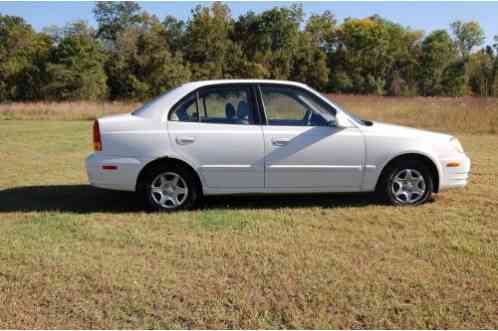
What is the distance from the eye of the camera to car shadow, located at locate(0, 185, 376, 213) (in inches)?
234

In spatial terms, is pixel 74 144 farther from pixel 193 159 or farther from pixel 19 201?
pixel 193 159

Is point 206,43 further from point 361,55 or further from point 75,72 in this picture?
point 361,55

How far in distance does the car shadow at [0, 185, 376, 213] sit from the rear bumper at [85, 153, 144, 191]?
44 cm

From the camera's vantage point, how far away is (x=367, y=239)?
185 inches

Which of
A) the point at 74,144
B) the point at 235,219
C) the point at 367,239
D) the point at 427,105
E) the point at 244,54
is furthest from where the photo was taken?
the point at 244,54

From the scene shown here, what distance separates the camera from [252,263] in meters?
4.09

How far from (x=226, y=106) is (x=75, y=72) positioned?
144ft

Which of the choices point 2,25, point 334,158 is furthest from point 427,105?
point 2,25

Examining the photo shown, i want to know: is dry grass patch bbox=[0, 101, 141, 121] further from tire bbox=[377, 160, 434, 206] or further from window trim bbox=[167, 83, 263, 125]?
tire bbox=[377, 160, 434, 206]

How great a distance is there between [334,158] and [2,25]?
2264 inches

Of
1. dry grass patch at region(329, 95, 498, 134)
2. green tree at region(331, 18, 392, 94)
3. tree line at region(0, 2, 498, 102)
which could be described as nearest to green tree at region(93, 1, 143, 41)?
tree line at region(0, 2, 498, 102)

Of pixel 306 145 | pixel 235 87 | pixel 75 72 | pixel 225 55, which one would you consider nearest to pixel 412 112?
pixel 306 145

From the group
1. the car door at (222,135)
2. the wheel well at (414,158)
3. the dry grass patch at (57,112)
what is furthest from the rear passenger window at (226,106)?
the dry grass patch at (57,112)

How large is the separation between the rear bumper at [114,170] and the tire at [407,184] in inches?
113
